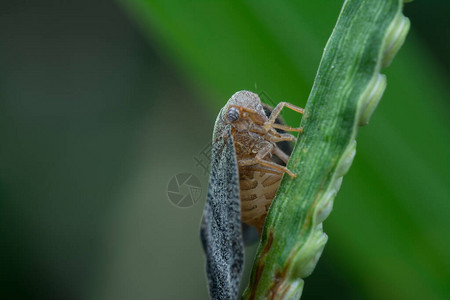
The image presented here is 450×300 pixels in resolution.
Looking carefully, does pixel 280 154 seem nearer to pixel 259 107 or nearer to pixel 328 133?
pixel 259 107

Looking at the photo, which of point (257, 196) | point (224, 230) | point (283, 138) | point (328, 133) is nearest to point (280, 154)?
point (283, 138)

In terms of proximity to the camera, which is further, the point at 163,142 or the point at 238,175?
the point at 163,142

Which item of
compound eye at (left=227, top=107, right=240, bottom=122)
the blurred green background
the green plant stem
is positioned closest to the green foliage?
the blurred green background

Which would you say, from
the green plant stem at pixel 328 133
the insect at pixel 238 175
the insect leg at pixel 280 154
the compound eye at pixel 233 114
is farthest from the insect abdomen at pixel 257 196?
the green plant stem at pixel 328 133

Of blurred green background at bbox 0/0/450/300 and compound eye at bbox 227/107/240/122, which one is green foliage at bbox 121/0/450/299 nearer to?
blurred green background at bbox 0/0/450/300

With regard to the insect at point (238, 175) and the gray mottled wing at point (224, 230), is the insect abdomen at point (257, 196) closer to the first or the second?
the insect at point (238, 175)

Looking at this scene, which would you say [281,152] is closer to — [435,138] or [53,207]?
[435,138]
